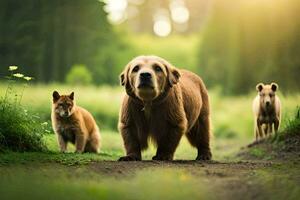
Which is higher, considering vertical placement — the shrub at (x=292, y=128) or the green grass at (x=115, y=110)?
the green grass at (x=115, y=110)

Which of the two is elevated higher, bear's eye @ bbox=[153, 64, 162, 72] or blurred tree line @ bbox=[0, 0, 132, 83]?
blurred tree line @ bbox=[0, 0, 132, 83]

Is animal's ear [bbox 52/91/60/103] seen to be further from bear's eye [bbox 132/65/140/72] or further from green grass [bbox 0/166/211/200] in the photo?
green grass [bbox 0/166/211/200]

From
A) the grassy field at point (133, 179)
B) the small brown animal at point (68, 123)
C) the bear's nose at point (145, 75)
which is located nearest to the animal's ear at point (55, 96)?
the small brown animal at point (68, 123)

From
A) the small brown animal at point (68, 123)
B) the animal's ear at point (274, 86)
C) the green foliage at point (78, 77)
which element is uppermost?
the green foliage at point (78, 77)

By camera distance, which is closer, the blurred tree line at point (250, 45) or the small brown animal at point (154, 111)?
the small brown animal at point (154, 111)

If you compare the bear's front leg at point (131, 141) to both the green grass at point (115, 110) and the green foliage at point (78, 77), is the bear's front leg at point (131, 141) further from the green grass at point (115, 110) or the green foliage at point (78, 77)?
the green foliage at point (78, 77)

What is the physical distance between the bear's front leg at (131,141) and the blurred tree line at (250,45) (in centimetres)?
676

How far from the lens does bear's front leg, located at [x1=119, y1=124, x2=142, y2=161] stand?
25.5 ft

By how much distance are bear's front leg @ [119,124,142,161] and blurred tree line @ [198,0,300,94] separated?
Result: 266 inches

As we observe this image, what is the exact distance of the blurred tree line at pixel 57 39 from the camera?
17.8 meters

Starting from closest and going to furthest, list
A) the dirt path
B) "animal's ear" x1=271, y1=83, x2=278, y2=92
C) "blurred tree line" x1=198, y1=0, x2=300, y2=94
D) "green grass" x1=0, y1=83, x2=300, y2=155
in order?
1. the dirt path
2. "animal's ear" x1=271, y1=83, x2=278, y2=92
3. "green grass" x1=0, y1=83, x2=300, y2=155
4. "blurred tree line" x1=198, y1=0, x2=300, y2=94

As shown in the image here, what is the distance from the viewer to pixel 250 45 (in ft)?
66.3

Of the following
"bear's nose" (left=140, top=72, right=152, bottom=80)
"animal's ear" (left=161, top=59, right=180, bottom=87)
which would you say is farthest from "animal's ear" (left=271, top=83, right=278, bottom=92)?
"bear's nose" (left=140, top=72, right=152, bottom=80)

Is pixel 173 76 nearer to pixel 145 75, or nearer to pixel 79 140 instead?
pixel 145 75
